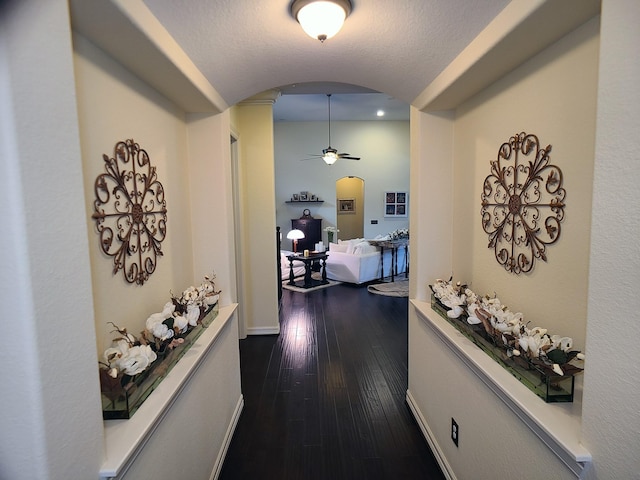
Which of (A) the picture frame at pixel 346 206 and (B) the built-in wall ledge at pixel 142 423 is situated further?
(A) the picture frame at pixel 346 206

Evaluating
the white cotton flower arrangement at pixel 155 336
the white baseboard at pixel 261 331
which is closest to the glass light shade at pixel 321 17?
the white cotton flower arrangement at pixel 155 336

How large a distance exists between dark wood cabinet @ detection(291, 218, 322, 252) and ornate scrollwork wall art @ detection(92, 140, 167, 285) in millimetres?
7781

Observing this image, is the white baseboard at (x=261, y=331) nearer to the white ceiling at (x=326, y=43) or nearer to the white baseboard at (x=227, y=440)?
the white baseboard at (x=227, y=440)

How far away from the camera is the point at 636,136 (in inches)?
33.7

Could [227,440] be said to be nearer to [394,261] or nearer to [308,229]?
[394,261]

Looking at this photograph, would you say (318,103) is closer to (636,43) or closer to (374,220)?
(374,220)

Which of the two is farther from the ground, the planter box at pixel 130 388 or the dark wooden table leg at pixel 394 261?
the planter box at pixel 130 388

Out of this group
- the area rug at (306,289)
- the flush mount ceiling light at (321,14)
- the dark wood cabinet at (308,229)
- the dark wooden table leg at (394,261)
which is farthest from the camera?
the dark wood cabinet at (308,229)

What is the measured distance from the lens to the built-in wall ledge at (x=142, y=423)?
1.07 metres

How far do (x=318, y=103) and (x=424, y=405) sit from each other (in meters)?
6.88

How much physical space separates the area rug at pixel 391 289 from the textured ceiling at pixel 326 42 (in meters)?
4.33

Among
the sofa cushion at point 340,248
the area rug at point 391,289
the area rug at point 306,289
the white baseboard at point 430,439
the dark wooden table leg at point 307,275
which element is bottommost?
the white baseboard at point 430,439

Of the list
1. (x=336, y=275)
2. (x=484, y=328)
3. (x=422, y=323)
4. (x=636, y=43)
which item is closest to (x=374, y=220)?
(x=336, y=275)

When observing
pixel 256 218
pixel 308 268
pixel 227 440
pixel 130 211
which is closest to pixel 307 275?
pixel 308 268
